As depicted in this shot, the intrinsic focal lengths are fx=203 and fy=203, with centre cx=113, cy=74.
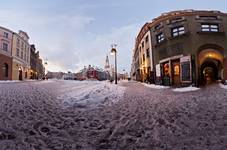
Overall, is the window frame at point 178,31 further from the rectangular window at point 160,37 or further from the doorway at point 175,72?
the doorway at point 175,72

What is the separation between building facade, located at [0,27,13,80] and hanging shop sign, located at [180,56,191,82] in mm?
34779

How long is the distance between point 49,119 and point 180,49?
24.3 m

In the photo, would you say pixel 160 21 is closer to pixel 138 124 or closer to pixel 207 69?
pixel 207 69

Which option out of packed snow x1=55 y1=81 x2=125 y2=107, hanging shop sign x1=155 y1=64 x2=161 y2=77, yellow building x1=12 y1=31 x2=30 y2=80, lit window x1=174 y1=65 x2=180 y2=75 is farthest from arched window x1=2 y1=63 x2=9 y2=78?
lit window x1=174 y1=65 x2=180 y2=75

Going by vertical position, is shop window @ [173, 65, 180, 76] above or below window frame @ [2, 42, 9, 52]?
below

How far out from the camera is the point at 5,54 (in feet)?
139

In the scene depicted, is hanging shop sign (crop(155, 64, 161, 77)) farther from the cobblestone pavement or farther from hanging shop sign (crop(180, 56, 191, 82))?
the cobblestone pavement

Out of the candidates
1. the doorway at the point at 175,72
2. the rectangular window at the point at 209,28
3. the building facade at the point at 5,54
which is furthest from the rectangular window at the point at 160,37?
the building facade at the point at 5,54

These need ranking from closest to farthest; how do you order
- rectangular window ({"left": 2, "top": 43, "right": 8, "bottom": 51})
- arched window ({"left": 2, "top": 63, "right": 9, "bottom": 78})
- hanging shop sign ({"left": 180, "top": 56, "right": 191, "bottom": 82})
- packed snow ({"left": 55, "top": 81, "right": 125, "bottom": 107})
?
packed snow ({"left": 55, "top": 81, "right": 125, "bottom": 107})
hanging shop sign ({"left": 180, "top": 56, "right": 191, "bottom": 82})
arched window ({"left": 2, "top": 63, "right": 9, "bottom": 78})
rectangular window ({"left": 2, "top": 43, "right": 8, "bottom": 51})

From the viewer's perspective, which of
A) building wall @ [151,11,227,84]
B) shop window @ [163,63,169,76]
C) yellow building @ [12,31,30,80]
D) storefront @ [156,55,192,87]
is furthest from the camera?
yellow building @ [12,31,30,80]

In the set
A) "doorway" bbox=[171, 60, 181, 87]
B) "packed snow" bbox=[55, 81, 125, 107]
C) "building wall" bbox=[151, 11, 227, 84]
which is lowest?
"packed snow" bbox=[55, 81, 125, 107]

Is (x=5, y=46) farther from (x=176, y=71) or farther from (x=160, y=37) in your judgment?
(x=176, y=71)

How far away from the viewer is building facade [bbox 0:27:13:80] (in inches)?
1637

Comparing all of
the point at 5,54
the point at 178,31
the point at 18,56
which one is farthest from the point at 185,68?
the point at 18,56
